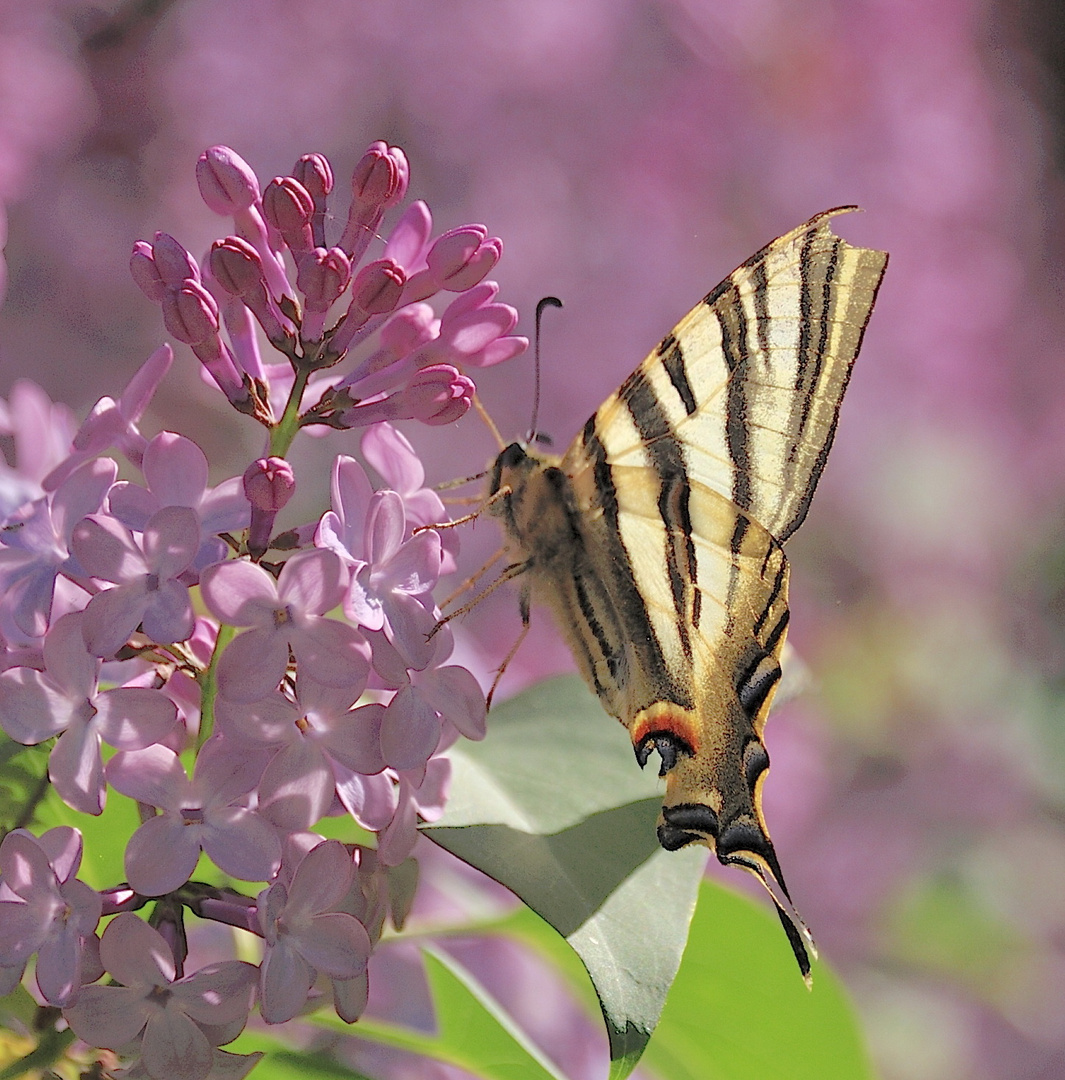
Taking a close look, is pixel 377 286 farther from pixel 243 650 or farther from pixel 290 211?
pixel 243 650

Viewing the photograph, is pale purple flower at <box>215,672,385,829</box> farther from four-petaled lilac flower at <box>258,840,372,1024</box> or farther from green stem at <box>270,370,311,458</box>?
green stem at <box>270,370,311,458</box>

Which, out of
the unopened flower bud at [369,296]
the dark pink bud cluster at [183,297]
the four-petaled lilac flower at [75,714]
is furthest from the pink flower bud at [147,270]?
the four-petaled lilac flower at [75,714]

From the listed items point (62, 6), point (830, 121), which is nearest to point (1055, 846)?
point (830, 121)

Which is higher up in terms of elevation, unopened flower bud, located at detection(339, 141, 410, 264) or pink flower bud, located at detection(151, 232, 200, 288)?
unopened flower bud, located at detection(339, 141, 410, 264)

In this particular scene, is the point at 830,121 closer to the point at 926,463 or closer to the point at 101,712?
the point at 926,463

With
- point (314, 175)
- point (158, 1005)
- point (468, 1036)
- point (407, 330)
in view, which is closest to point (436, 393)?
point (407, 330)

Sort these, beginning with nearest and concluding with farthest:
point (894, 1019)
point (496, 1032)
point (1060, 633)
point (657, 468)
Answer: point (657, 468) < point (496, 1032) < point (894, 1019) < point (1060, 633)

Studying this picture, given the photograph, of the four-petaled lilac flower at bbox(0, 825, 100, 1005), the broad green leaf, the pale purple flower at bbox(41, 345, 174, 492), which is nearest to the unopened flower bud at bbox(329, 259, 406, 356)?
the pale purple flower at bbox(41, 345, 174, 492)
